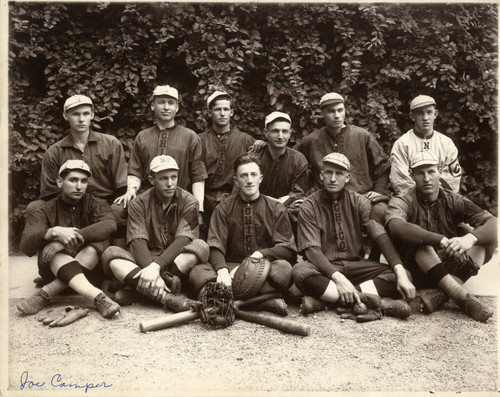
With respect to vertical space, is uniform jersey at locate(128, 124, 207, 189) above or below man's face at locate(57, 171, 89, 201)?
above

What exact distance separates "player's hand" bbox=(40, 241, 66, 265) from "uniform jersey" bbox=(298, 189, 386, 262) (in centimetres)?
190

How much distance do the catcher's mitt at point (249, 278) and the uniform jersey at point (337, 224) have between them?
441mm

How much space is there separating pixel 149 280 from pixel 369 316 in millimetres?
1648

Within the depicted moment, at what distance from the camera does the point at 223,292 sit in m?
3.98

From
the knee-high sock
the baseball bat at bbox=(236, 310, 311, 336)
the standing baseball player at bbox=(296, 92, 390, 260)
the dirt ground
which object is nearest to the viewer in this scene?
the dirt ground

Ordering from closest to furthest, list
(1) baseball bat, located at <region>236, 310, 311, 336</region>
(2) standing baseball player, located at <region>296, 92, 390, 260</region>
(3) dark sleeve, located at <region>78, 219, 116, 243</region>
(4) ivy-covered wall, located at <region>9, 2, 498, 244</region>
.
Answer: (1) baseball bat, located at <region>236, 310, 311, 336</region> → (3) dark sleeve, located at <region>78, 219, 116, 243</region> → (2) standing baseball player, located at <region>296, 92, 390, 260</region> → (4) ivy-covered wall, located at <region>9, 2, 498, 244</region>

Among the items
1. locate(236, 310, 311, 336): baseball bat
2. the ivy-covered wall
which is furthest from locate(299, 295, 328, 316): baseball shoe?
the ivy-covered wall

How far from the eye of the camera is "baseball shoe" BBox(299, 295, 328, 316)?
13.5 feet

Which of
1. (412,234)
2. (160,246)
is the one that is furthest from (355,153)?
(160,246)

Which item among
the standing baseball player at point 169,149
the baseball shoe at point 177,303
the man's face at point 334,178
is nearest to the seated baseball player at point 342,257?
the man's face at point 334,178

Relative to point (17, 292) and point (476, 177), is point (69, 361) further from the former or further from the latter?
point (476, 177)

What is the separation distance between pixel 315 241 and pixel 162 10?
3.33 metres

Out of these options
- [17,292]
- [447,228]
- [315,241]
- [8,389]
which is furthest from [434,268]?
[17,292]

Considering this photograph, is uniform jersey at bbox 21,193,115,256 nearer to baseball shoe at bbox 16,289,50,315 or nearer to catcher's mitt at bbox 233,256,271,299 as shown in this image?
baseball shoe at bbox 16,289,50,315
